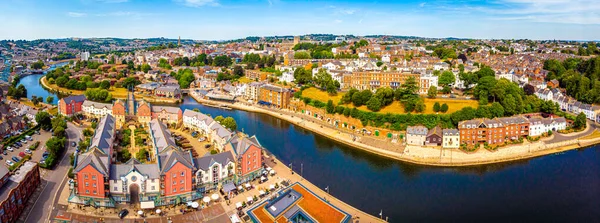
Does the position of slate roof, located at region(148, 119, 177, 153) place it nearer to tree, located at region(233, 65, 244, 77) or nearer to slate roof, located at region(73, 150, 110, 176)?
slate roof, located at region(73, 150, 110, 176)

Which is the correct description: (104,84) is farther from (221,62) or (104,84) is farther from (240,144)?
(240,144)

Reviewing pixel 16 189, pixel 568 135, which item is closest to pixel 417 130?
pixel 568 135

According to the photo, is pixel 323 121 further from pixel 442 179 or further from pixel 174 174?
pixel 174 174

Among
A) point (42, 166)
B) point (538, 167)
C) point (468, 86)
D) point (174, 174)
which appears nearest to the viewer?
point (174, 174)

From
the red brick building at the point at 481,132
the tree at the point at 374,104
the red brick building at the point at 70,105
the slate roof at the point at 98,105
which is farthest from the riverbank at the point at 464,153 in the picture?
the red brick building at the point at 70,105

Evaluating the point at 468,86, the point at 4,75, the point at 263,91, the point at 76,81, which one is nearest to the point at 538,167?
the point at 468,86
